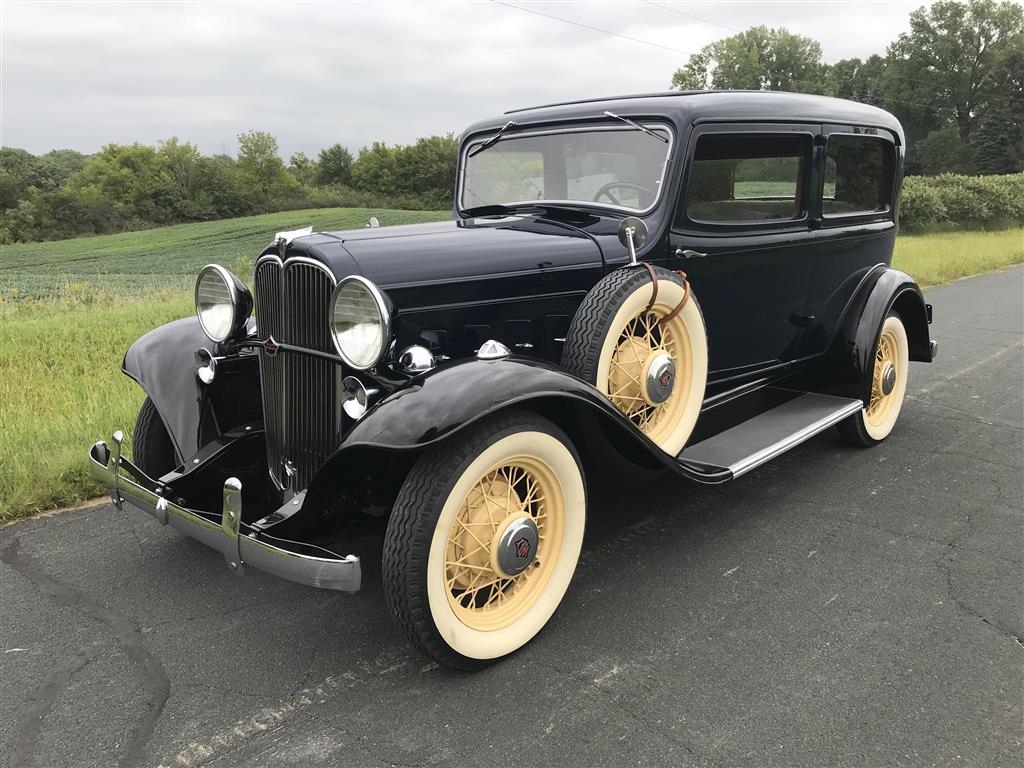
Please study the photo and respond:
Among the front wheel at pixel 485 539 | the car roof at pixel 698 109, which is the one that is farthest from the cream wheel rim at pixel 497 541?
the car roof at pixel 698 109

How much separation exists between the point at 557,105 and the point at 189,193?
51537 mm

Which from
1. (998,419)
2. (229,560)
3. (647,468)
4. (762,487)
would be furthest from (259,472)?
(998,419)

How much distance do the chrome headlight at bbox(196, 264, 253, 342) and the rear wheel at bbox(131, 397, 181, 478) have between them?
0.47 m

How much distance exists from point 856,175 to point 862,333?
972 millimetres

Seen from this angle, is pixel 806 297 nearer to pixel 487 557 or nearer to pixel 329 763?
pixel 487 557

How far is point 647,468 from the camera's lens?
9.49 ft

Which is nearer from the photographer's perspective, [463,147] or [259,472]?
[259,472]

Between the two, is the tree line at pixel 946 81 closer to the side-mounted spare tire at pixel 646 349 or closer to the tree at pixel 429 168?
the tree at pixel 429 168

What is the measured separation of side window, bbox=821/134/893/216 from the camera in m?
4.06

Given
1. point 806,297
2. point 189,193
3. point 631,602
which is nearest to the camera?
point 631,602

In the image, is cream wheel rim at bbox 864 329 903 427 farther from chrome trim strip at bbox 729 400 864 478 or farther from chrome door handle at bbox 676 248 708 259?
chrome door handle at bbox 676 248 708 259

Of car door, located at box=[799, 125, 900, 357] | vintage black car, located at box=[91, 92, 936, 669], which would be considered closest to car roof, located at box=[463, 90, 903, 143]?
vintage black car, located at box=[91, 92, 936, 669]

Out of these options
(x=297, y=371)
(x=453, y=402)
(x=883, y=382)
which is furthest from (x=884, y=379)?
(x=297, y=371)

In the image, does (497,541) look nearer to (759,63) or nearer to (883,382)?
(883,382)
